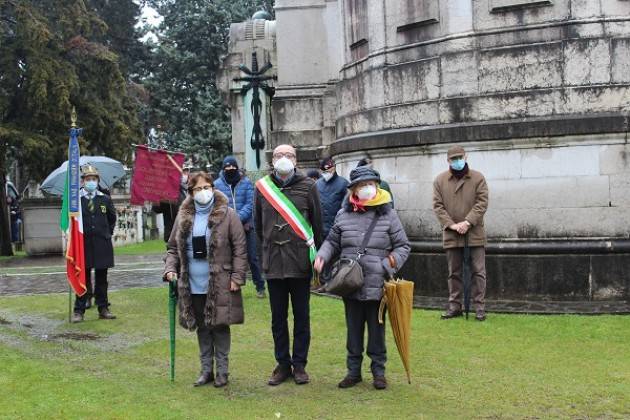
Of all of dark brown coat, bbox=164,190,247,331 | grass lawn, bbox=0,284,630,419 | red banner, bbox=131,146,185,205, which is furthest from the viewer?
red banner, bbox=131,146,185,205

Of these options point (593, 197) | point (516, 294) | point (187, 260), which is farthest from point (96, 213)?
point (593, 197)

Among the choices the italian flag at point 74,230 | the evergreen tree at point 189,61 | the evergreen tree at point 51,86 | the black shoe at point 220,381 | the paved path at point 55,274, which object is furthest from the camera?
the evergreen tree at point 189,61

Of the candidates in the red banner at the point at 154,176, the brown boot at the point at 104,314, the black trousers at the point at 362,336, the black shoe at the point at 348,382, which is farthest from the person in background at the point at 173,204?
the black shoe at the point at 348,382

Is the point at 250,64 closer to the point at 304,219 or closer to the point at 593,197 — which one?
the point at 593,197

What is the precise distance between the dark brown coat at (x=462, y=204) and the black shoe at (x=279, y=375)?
11.2 ft

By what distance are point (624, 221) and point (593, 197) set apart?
479mm

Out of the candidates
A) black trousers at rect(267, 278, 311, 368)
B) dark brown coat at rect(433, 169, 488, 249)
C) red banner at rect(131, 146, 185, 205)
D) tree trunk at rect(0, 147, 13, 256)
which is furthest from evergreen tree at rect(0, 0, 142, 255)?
black trousers at rect(267, 278, 311, 368)

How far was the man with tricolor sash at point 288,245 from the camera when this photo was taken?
24.3ft

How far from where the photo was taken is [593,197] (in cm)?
1084

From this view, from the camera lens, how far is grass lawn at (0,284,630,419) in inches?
259

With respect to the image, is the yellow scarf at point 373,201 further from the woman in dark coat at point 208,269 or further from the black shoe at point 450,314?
the black shoe at point 450,314

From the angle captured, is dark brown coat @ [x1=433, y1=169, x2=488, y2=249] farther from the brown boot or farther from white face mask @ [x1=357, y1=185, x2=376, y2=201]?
the brown boot

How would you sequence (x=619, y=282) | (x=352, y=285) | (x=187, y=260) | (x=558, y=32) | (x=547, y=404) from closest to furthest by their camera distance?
(x=547, y=404), (x=352, y=285), (x=187, y=260), (x=619, y=282), (x=558, y=32)

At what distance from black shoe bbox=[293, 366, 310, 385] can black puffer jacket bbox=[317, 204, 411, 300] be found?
842mm
